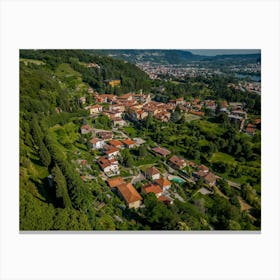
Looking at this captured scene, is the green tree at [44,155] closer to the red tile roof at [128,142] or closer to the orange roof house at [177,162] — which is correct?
the red tile roof at [128,142]

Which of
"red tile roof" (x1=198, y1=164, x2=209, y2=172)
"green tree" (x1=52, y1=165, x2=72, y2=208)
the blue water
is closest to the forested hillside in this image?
"green tree" (x1=52, y1=165, x2=72, y2=208)

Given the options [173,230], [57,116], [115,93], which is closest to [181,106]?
[115,93]

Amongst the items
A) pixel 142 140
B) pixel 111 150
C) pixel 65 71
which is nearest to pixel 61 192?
pixel 111 150

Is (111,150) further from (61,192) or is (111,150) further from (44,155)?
(61,192)

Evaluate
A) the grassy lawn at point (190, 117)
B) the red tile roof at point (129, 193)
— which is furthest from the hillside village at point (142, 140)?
the grassy lawn at point (190, 117)

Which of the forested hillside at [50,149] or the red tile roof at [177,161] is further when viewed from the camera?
the red tile roof at [177,161]

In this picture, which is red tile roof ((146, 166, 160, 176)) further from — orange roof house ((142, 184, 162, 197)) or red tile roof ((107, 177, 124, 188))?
red tile roof ((107, 177, 124, 188))

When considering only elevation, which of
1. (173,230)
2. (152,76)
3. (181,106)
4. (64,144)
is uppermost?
(152,76)

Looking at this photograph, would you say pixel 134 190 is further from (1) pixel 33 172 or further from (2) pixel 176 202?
(1) pixel 33 172
